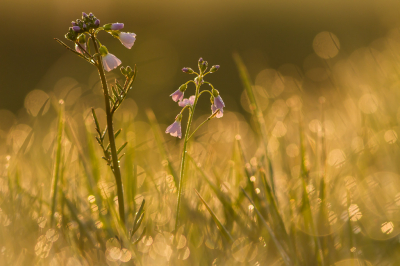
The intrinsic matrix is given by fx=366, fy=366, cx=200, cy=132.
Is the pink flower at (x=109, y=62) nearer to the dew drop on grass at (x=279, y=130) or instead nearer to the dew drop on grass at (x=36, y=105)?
the dew drop on grass at (x=36, y=105)

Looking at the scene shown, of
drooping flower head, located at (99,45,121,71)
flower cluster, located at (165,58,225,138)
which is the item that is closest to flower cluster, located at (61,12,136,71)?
drooping flower head, located at (99,45,121,71)

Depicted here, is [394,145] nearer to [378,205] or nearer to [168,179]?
[378,205]

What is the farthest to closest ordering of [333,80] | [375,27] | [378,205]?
[375,27]
[333,80]
[378,205]

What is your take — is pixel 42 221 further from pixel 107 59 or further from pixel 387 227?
pixel 387 227

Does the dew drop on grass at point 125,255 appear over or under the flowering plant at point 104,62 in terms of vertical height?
under

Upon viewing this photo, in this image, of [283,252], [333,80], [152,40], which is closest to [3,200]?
[283,252]

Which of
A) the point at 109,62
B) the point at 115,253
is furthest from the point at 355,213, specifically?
the point at 109,62

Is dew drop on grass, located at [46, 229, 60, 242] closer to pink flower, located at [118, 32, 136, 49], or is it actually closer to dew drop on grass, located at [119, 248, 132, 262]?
dew drop on grass, located at [119, 248, 132, 262]

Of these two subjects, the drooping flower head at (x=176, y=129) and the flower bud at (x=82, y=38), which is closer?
the flower bud at (x=82, y=38)

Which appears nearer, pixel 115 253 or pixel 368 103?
pixel 115 253

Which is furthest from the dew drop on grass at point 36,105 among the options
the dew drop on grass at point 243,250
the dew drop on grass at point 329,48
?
the dew drop on grass at point 329,48

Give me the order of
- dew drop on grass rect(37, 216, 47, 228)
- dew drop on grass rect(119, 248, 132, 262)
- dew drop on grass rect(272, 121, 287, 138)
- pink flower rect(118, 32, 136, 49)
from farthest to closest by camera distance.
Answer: dew drop on grass rect(272, 121, 287, 138) < dew drop on grass rect(37, 216, 47, 228) < pink flower rect(118, 32, 136, 49) < dew drop on grass rect(119, 248, 132, 262)
